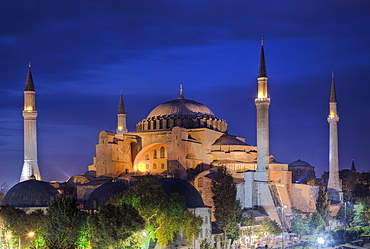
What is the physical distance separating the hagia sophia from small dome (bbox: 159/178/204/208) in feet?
19.9

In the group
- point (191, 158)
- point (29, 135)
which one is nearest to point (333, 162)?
point (191, 158)

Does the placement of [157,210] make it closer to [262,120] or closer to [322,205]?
[262,120]

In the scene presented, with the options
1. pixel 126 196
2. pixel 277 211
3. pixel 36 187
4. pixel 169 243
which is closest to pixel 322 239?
pixel 277 211

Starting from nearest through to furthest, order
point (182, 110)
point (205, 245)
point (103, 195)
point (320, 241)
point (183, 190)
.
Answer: point (205, 245), point (183, 190), point (103, 195), point (320, 241), point (182, 110)

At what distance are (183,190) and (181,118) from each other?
15.1 meters

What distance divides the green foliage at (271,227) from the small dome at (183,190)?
627cm

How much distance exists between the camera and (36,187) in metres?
34.6

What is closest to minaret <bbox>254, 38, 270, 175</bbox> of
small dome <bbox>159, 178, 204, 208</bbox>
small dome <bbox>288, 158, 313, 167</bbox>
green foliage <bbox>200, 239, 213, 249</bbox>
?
small dome <bbox>159, 178, 204, 208</bbox>

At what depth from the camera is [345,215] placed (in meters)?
46.2

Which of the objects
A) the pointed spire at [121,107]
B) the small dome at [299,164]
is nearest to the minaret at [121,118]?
the pointed spire at [121,107]

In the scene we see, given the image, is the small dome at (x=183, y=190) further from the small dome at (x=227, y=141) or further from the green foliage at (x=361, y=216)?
the green foliage at (x=361, y=216)

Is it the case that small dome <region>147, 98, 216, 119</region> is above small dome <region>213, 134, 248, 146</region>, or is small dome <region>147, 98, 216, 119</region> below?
above

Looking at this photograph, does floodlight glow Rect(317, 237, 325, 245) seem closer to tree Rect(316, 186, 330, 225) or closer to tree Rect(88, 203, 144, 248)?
tree Rect(316, 186, 330, 225)

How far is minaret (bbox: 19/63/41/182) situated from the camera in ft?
139
